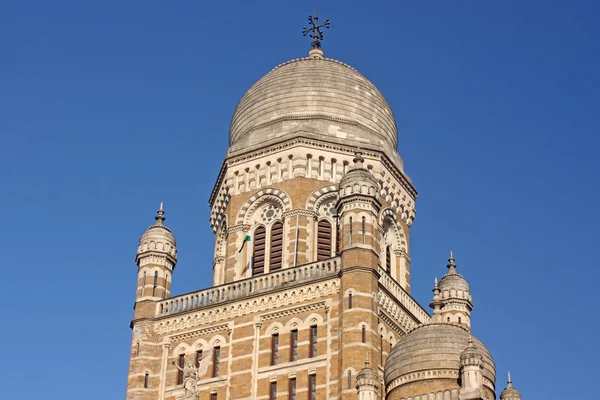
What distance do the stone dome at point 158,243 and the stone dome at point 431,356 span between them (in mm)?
12305

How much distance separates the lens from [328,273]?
48.4m

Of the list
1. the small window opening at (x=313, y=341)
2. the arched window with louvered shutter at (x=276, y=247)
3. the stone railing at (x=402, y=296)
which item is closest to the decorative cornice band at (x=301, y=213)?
the arched window with louvered shutter at (x=276, y=247)

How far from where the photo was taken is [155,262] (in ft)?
173

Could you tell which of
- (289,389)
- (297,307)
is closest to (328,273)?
(297,307)

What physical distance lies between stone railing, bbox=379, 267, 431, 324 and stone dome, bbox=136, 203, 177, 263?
30.9 feet

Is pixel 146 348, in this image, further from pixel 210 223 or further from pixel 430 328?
pixel 430 328

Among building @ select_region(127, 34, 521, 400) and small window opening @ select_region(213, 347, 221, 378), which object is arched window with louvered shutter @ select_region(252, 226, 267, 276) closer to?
building @ select_region(127, 34, 521, 400)

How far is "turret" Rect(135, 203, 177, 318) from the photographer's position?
2052 inches

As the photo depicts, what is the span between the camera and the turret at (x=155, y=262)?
52.1 meters

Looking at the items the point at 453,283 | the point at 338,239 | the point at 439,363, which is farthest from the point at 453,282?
the point at 439,363

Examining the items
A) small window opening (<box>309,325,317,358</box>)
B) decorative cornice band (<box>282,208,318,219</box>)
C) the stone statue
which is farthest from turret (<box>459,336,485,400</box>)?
decorative cornice band (<box>282,208,318,219</box>)

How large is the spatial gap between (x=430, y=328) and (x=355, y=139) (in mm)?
12212

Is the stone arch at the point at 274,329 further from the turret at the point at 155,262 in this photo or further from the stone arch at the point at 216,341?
the turret at the point at 155,262
